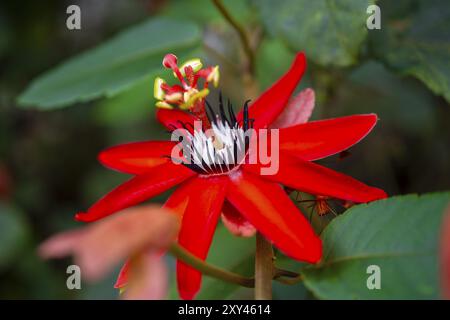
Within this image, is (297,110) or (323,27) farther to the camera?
(323,27)

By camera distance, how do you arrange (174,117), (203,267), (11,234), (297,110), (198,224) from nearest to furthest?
(203,267), (198,224), (297,110), (174,117), (11,234)

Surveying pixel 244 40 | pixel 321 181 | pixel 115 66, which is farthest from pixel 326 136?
pixel 115 66

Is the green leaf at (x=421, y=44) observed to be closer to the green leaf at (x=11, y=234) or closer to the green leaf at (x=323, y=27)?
the green leaf at (x=323, y=27)

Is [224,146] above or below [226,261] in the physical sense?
above

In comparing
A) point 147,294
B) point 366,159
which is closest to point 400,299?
point 147,294

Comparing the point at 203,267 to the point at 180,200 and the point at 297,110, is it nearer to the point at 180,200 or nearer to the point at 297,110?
the point at 180,200

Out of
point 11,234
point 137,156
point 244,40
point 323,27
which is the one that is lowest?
point 137,156

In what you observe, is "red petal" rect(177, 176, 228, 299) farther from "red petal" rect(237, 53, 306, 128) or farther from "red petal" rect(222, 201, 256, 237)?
"red petal" rect(237, 53, 306, 128)
